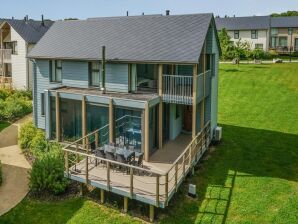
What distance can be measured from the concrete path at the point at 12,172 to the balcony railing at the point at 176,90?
880 cm

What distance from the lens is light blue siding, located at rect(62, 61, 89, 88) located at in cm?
2167

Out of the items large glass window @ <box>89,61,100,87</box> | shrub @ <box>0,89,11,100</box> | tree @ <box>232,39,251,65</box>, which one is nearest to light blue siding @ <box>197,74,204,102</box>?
large glass window @ <box>89,61,100,87</box>

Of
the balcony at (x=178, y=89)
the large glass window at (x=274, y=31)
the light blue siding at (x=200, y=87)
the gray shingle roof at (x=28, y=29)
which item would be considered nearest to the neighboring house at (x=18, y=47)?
the gray shingle roof at (x=28, y=29)

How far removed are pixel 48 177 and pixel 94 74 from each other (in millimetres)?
7721

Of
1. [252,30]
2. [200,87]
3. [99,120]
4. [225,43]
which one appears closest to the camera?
[200,87]

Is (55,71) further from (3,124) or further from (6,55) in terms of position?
(6,55)

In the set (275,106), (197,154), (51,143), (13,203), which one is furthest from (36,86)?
(275,106)

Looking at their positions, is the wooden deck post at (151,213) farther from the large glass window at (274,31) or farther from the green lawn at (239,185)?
the large glass window at (274,31)

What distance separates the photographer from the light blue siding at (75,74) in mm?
21672

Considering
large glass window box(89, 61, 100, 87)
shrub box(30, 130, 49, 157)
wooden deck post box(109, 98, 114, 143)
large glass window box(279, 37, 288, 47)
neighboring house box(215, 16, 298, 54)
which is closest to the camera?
wooden deck post box(109, 98, 114, 143)

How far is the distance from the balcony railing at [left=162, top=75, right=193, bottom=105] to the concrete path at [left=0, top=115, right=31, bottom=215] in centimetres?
880

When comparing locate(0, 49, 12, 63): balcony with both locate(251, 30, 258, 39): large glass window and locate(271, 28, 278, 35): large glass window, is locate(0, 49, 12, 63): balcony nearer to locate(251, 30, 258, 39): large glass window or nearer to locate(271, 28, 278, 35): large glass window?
locate(251, 30, 258, 39): large glass window

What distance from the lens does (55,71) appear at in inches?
918

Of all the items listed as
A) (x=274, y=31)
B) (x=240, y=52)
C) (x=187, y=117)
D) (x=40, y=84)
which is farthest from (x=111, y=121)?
(x=274, y=31)
